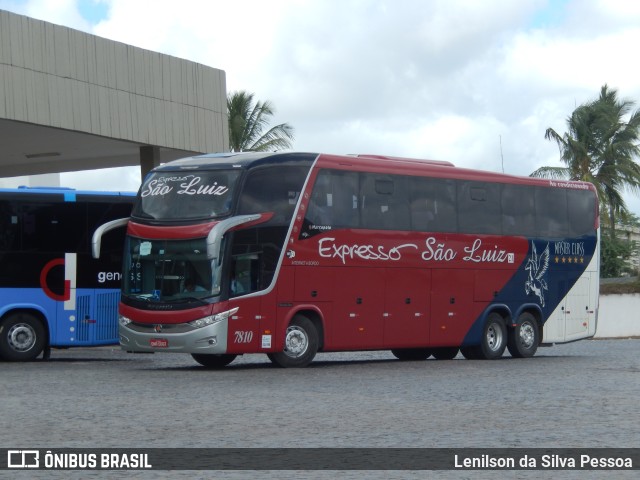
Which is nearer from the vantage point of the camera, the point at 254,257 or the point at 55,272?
the point at 254,257

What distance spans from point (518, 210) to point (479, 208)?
1358 millimetres

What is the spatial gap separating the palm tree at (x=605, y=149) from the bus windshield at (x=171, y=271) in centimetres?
4219

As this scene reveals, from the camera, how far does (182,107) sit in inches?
1321

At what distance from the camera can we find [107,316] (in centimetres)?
2388

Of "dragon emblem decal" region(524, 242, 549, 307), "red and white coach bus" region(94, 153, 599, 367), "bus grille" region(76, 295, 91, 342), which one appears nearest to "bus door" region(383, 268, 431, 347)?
"red and white coach bus" region(94, 153, 599, 367)

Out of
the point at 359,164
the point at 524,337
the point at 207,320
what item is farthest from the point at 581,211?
the point at 207,320

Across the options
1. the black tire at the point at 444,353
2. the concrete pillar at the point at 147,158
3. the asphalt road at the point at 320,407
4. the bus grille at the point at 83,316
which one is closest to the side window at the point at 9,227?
the bus grille at the point at 83,316

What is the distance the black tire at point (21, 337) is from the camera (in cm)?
2273

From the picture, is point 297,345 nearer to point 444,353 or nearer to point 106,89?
point 444,353

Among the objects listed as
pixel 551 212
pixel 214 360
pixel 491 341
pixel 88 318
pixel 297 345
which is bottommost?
pixel 214 360

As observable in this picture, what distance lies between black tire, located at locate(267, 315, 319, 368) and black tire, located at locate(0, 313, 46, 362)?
14.6 ft

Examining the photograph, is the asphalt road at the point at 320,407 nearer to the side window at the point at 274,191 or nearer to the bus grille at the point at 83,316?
the bus grille at the point at 83,316

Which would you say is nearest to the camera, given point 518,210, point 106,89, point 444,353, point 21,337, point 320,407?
point 320,407

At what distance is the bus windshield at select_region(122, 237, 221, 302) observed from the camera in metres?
20.7
